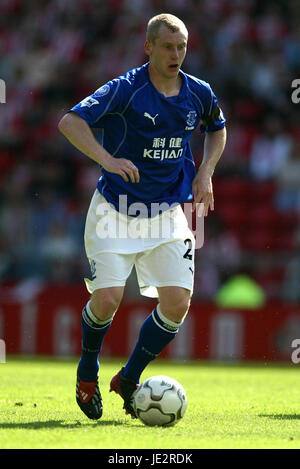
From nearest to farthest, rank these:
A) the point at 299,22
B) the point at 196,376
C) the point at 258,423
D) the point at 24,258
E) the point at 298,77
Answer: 1. the point at 258,423
2. the point at 196,376
3. the point at 24,258
4. the point at 298,77
5. the point at 299,22

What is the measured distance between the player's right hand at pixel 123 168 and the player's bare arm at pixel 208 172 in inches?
22.1

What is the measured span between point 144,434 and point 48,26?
15.1 m

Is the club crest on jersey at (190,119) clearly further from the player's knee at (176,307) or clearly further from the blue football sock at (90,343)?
the blue football sock at (90,343)

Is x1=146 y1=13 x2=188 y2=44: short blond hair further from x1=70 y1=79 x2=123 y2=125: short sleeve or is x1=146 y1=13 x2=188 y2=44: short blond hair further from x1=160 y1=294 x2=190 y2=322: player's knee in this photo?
x1=160 y1=294 x2=190 y2=322: player's knee

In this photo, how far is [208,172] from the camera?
566cm

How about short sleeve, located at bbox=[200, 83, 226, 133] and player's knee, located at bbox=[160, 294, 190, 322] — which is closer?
player's knee, located at bbox=[160, 294, 190, 322]

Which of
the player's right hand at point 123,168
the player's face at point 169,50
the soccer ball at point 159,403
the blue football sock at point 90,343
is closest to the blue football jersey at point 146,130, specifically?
the player's face at point 169,50

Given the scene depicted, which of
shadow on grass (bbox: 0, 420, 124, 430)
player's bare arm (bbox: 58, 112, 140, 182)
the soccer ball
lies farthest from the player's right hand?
shadow on grass (bbox: 0, 420, 124, 430)

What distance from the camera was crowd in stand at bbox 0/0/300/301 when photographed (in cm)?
1338

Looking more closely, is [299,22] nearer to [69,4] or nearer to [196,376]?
[69,4]

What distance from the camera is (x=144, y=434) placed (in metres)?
4.67

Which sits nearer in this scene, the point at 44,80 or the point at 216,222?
the point at 216,222

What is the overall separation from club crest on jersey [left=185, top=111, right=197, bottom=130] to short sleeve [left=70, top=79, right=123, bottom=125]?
0.46m

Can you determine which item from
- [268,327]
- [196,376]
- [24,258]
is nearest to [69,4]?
[24,258]
